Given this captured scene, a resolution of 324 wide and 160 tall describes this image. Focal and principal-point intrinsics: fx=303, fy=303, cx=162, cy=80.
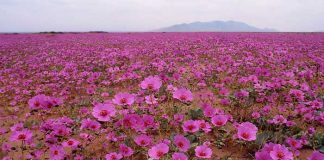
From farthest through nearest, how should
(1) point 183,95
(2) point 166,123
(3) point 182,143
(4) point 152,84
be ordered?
1. (2) point 166,123
2. (1) point 183,95
3. (4) point 152,84
4. (3) point 182,143

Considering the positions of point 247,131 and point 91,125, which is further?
Answer: point 91,125

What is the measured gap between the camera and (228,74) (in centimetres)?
916

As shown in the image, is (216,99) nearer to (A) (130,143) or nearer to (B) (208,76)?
(B) (208,76)

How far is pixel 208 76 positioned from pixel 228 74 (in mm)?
830

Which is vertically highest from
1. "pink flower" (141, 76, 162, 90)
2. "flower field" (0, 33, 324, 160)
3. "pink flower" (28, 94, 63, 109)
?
"pink flower" (141, 76, 162, 90)

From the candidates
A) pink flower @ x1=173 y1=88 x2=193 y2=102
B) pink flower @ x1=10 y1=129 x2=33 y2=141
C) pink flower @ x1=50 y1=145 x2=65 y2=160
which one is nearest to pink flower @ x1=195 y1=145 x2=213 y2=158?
pink flower @ x1=173 y1=88 x2=193 y2=102

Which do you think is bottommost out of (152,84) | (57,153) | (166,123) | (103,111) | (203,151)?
(166,123)

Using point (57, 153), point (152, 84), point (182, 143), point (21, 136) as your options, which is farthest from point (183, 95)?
point (21, 136)

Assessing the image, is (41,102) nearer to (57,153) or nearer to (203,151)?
(57,153)

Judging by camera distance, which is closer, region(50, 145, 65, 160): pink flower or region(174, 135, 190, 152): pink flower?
region(174, 135, 190, 152): pink flower

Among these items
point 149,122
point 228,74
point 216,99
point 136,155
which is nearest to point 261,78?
point 228,74

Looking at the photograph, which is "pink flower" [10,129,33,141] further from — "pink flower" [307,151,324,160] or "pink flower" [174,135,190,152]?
"pink flower" [307,151,324,160]

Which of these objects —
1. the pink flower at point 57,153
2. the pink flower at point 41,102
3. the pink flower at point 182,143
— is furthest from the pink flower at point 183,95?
the pink flower at point 57,153

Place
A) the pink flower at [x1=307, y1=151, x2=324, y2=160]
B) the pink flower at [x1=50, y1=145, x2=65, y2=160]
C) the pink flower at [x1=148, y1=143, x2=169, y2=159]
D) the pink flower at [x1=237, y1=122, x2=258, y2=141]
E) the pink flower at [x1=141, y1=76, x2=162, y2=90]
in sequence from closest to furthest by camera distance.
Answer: the pink flower at [x1=307, y1=151, x2=324, y2=160] → the pink flower at [x1=148, y1=143, x2=169, y2=159] → the pink flower at [x1=237, y1=122, x2=258, y2=141] → the pink flower at [x1=141, y1=76, x2=162, y2=90] → the pink flower at [x1=50, y1=145, x2=65, y2=160]
